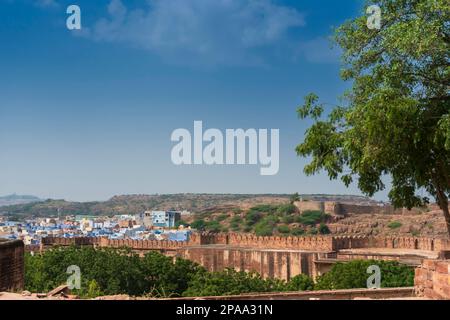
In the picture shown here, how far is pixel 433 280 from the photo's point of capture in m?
5.68

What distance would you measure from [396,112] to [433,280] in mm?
2018

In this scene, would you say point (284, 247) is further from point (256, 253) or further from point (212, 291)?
point (212, 291)

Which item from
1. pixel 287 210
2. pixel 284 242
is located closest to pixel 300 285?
pixel 284 242

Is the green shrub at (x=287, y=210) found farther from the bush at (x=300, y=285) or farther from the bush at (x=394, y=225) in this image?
the bush at (x=300, y=285)

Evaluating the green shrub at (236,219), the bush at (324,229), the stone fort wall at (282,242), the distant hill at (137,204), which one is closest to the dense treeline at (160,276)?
the stone fort wall at (282,242)

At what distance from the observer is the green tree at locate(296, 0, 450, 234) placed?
6816 millimetres

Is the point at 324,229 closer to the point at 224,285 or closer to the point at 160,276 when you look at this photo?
the point at 160,276

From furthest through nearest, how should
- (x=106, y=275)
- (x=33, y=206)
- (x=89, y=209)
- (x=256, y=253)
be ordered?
(x=33, y=206), (x=89, y=209), (x=256, y=253), (x=106, y=275)

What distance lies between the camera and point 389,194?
8609 mm

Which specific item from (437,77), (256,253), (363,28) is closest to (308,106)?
(363,28)

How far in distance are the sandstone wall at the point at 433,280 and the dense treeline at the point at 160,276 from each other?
9.56 meters
